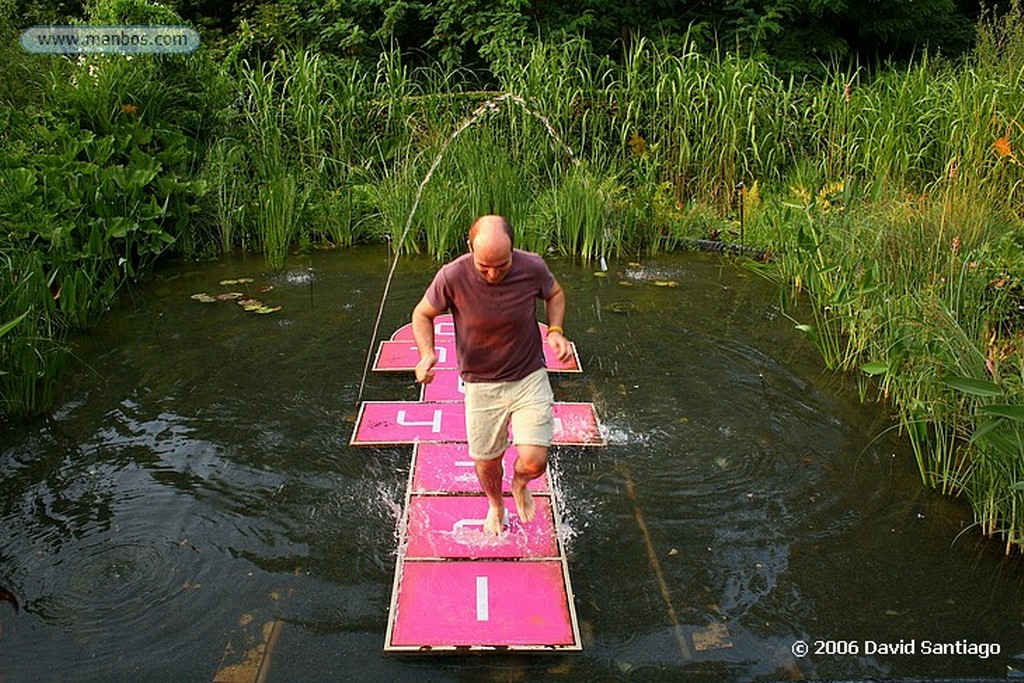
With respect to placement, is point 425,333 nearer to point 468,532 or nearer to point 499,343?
point 499,343

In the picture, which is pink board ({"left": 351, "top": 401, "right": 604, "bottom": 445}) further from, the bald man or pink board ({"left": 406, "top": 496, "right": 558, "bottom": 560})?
the bald man

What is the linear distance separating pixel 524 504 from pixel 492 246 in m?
1.18

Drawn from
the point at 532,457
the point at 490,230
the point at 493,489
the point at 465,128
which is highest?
the point at 465,128

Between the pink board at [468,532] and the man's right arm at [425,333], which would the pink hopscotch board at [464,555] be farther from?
the man's right arm at [425,333]

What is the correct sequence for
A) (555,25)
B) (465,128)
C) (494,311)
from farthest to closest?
(555,25) < (465,128) < (494,311)

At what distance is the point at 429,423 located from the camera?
517 cm

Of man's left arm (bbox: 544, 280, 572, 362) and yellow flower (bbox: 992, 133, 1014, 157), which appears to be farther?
yellow flower (bbox: 992, 133, 1014, 157)

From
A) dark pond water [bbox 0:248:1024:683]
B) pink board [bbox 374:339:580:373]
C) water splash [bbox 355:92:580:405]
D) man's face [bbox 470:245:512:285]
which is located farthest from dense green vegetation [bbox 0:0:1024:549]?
man's face [bbox 470:245:512:285]

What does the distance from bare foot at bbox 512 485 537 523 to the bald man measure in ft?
0.53

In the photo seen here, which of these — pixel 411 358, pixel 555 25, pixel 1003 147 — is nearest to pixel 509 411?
pixel 411 358

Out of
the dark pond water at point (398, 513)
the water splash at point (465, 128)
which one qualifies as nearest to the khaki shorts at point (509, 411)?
the dark pond water at point (398, 513)

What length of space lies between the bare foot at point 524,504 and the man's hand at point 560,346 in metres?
0.64

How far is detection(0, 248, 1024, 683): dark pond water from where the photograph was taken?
3266mm

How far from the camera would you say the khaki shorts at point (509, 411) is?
12.1ft
